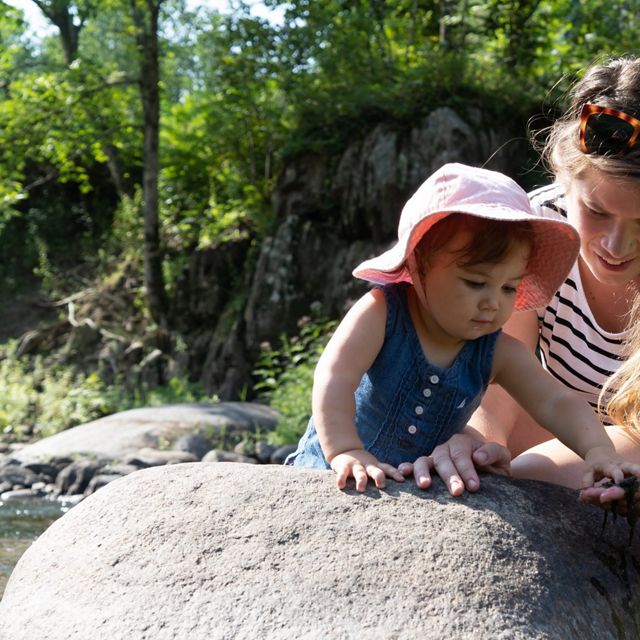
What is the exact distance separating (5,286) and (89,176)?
2244mm

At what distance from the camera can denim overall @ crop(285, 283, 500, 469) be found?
2.65m

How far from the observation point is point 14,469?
7.57 m

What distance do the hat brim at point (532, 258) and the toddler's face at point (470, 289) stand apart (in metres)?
0.08

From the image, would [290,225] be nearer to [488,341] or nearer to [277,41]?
[277,41]

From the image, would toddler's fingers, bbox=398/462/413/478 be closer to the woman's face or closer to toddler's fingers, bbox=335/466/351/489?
toddler's fingers, bbox=335/466/351/489

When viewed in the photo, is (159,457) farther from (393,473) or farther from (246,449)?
(393,473)

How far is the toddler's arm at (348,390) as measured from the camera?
2363 mm

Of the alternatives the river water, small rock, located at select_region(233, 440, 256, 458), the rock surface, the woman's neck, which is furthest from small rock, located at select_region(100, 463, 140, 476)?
the woman's neck

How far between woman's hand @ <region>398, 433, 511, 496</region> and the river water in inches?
67.2

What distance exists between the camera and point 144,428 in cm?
802

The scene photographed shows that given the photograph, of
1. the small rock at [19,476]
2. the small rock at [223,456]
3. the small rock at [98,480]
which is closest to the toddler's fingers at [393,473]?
the small rock at [223,456]

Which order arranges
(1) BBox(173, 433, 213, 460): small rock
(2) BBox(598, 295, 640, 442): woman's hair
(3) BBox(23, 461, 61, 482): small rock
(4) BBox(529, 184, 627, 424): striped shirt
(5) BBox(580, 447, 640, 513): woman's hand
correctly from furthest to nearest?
1. (1) BBox(173, 433, 213, 460): small rock
2. (3) BBox(23, 461, 61, 482): small rock
3. (4) BBox(529, 184, 627, 424): striped shirt
4. (2) BBox(598, 295, 640, 442): woman's hair
5. (5) BBox(580, 447, 640, 513): woman's hand

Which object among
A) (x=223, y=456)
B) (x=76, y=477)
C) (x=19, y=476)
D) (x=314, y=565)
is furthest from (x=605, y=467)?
(x=19, y=476)

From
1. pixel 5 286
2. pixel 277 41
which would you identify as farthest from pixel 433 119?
pixel 5 286
